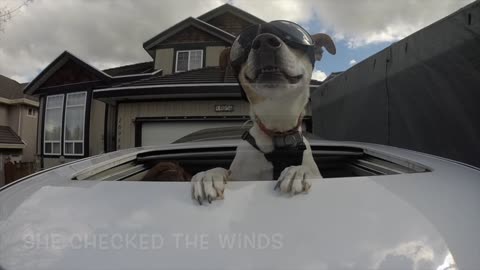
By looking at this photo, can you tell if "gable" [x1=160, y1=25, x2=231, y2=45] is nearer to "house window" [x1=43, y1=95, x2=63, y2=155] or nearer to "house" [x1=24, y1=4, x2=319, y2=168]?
"house" [x1=24, y1=4, x2=319, y2=168]

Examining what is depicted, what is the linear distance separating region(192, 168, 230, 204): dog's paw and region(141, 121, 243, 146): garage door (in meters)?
0.30

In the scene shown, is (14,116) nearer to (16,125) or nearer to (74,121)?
(16,125)

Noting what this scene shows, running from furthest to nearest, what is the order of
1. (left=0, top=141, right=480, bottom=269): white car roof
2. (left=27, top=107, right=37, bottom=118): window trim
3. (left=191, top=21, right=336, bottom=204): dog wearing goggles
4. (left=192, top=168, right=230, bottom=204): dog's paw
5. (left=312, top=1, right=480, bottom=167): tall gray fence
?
(left=312, top=1, right=480, bottom=167): tall gray fence, (left=27, top=107, right=37, bottom=118): window trim, (left=191, top=21, right=336, bottom=204): dog wearing goggles, (left=192, top=168, right=230, bottom=204): dog's paw, (left=0, top=141, right=480, bottom=269): white car roof

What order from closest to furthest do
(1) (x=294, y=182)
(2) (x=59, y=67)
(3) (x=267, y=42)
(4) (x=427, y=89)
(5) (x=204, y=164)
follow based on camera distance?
1. (1) (x=294, y=182)
2. (3) (x=267, y=42)
3. (2) (x=59, y=67)
4. (5) (x=204, y=164)
5. (4) (x=427, y=89)

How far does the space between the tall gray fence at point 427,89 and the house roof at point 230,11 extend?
441 millimetres

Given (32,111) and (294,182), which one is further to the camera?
(32,111)

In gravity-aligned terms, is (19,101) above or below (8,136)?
above

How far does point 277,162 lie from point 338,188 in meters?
0.39

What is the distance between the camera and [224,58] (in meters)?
1.36

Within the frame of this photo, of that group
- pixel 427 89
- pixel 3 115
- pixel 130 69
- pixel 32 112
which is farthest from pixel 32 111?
pixel 427 89

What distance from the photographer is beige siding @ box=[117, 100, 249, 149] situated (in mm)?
1368

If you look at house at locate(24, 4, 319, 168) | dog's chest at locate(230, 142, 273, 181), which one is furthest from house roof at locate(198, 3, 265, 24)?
dog's chest at locate(230, 142, 273, 181)

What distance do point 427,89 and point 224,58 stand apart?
1081 millimetres

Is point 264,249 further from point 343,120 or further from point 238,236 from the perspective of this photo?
point 343,120
